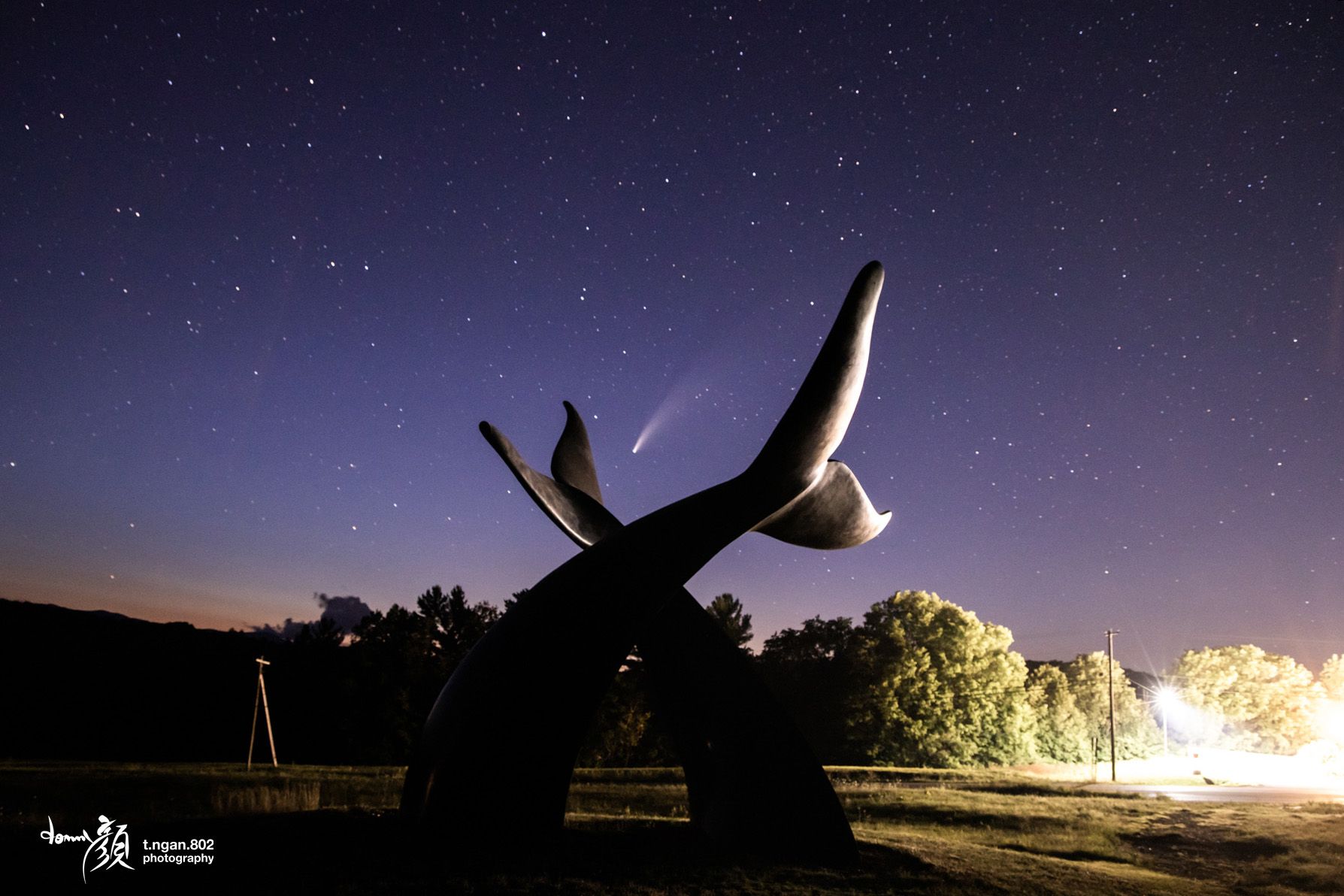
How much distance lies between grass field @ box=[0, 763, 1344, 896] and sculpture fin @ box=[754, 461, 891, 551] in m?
3.33

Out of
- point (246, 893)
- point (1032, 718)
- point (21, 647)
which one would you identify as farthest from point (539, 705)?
point (21, 647)

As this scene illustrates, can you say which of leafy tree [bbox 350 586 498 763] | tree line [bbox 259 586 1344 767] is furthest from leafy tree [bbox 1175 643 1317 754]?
leafy tree [bbox 350 586 498 763]

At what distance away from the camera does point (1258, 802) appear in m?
18.3

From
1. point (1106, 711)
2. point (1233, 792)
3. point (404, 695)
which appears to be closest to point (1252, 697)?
point (1106, 711)

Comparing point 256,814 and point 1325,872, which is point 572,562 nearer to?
point 256,814

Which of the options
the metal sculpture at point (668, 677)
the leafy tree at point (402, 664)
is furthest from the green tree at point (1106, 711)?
the metal sculpture at point (668, 677)

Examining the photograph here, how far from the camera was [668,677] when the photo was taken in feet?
26.9

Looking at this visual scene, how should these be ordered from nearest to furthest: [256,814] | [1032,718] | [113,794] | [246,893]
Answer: [246,893], [256,814], [113,794], [1032,718]

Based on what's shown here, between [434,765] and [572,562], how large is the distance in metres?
2.14

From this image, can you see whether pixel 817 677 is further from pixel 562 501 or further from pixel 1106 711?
pixel 562 501
